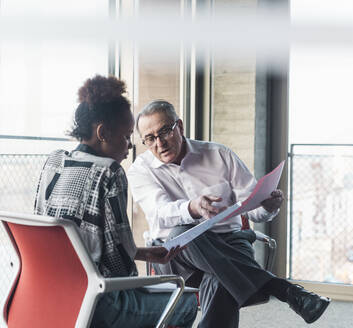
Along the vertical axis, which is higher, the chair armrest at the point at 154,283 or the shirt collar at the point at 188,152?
the shirt collar at the point at 188,152

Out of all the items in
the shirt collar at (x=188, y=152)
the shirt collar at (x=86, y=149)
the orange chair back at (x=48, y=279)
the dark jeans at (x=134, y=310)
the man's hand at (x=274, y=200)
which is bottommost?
the dark jeans at (x=134, y=310)

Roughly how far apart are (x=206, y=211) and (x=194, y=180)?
48cm

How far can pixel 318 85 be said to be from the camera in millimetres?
3629

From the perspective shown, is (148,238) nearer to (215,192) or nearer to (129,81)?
(215,192)

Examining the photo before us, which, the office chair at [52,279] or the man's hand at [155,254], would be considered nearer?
the office chair at [52,279]

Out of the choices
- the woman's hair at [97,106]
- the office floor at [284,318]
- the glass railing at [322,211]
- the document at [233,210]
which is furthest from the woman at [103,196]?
the glass railing at [322,211]

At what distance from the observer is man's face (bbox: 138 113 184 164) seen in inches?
84.2

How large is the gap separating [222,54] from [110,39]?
1152mm

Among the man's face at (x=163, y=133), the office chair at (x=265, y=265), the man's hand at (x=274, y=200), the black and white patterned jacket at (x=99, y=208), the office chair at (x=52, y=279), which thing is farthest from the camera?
the man's face at (x=163, y=133)

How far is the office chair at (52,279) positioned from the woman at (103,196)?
88 millimetres

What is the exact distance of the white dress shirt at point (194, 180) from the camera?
218 cm

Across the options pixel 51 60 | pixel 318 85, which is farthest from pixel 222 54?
pixel 51 60

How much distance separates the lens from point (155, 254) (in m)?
1.51

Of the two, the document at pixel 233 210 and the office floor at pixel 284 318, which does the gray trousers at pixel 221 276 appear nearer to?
the document at pixel 233 210
